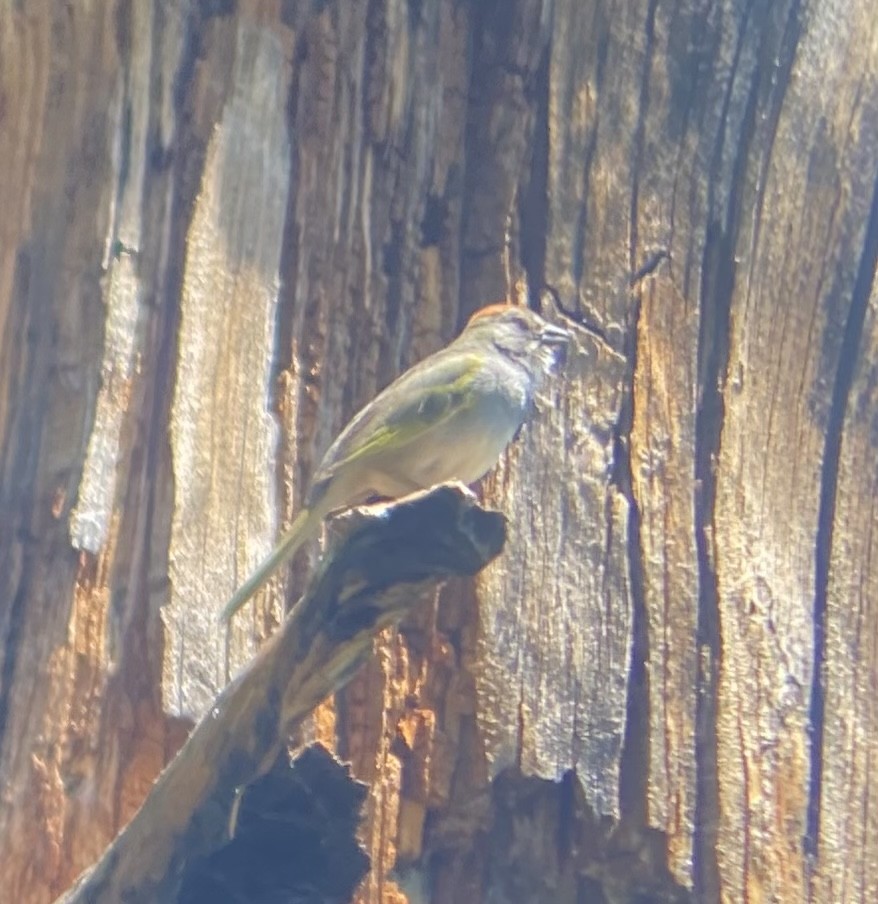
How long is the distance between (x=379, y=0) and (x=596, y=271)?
707 mm

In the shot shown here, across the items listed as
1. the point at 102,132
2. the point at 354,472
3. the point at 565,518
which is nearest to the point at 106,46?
the point at 102,132

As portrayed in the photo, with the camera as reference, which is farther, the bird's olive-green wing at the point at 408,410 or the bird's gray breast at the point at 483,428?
the bird's gray breast at the point at 483,428

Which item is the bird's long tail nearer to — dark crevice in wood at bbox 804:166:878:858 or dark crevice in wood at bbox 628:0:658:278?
dark crevice in wood at bbox 628:0:658:278

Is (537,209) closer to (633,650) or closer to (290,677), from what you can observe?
(633,650)

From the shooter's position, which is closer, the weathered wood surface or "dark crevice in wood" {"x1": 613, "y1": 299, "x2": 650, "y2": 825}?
the weathered wood surface

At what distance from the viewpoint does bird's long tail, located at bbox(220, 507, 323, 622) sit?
3502mm

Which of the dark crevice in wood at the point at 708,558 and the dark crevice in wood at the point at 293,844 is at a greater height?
the dark crevice in wood at the point at 708,558

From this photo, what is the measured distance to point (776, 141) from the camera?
157 inches

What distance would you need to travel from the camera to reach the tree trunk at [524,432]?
3512mm

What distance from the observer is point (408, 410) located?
385 cm

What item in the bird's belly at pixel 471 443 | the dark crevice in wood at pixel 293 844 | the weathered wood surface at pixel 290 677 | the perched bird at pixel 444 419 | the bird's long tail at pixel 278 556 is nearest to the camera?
the weathered wood surface at pixel 290 677

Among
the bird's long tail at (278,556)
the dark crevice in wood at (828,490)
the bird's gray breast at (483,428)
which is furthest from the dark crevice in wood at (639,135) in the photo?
the bird's long tail at (278,556)

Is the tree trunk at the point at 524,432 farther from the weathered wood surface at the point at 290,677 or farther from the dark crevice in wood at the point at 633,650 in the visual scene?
the weathered wood surface at the point at 290,677

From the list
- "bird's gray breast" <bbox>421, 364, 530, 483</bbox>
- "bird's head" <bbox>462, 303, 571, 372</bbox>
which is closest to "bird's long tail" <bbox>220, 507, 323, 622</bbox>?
"bird's gray breast" <bbox>421, 364, 530, 483</bbox>
